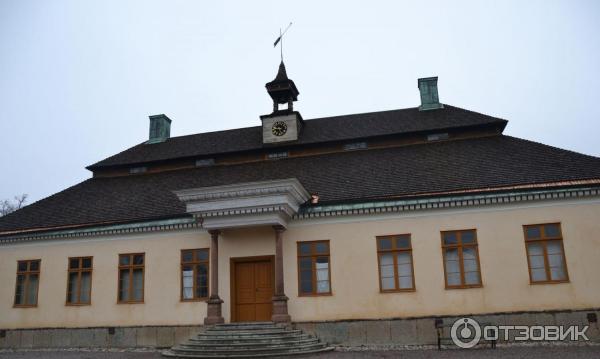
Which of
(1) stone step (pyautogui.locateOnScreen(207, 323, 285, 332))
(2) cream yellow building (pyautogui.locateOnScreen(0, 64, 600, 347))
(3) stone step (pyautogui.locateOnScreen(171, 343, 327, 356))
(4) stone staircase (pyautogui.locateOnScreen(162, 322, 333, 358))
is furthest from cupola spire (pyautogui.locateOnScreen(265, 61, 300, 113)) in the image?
(3) stone step (pyautogui.locateOnScreen(171, 343, 327, 356))

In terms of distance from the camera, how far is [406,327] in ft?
51.9

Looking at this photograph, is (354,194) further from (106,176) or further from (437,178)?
(106,176)

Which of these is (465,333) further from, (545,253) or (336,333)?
(336,333)

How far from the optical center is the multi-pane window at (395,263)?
16.5m

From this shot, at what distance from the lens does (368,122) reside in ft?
75.2

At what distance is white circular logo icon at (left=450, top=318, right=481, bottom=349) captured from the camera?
15227mm

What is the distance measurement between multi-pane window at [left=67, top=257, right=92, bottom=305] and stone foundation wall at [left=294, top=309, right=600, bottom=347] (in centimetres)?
800

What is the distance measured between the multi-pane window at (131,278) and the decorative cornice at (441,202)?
19.6 feet

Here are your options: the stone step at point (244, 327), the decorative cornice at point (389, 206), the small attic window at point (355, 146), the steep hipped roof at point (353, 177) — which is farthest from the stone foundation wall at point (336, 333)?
the small attic window at point (355, 146)

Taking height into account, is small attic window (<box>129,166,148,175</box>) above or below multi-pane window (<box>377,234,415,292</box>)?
above

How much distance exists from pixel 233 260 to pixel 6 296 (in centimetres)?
911

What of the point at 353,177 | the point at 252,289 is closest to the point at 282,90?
the point at 353,177

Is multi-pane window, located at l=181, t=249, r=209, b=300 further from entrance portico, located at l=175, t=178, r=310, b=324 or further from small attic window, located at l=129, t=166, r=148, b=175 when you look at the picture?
small attic window, located at l=129, t=166, r=148, b=175

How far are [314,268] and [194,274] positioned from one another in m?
4.16
